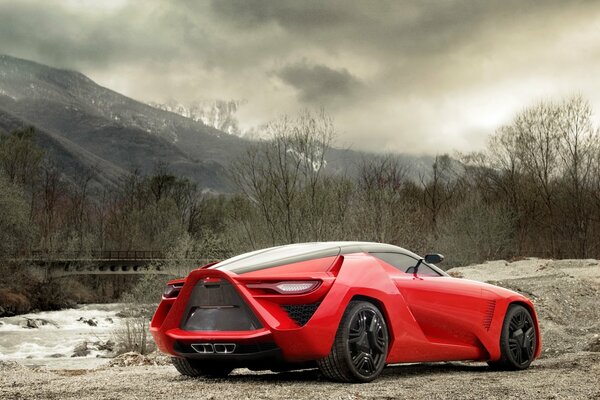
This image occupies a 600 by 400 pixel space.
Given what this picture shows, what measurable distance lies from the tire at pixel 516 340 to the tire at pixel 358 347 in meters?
2.40

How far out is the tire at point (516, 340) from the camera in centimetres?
864

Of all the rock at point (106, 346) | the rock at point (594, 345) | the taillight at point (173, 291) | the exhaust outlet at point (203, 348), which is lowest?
the rock at point (106, 346)

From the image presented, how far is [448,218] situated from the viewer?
5709cm

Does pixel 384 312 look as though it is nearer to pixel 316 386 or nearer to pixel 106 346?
pixel 316 386

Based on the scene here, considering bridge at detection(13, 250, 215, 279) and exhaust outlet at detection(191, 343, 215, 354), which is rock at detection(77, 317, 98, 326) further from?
exhaust outlet at detection(191, 343, 215, 354)

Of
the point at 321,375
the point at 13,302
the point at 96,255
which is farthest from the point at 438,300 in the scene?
the point at 96,255

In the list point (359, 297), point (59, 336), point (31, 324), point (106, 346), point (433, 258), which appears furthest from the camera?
point (31, 324)

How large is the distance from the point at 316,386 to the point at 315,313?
2.14ft

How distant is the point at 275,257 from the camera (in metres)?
6.95

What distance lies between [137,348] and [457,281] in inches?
722

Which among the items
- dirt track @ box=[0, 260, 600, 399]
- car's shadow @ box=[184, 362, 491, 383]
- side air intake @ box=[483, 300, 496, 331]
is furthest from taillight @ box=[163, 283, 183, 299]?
side air intake @ box=[483, 300, 496, 331]

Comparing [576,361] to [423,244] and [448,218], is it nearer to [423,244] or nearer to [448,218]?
[423,244]

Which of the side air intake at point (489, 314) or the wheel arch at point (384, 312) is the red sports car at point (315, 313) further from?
the side air intake at point (489, 314)

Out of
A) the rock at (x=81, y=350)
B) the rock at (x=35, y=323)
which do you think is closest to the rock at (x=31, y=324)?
the rock at (x=35, y=323)
